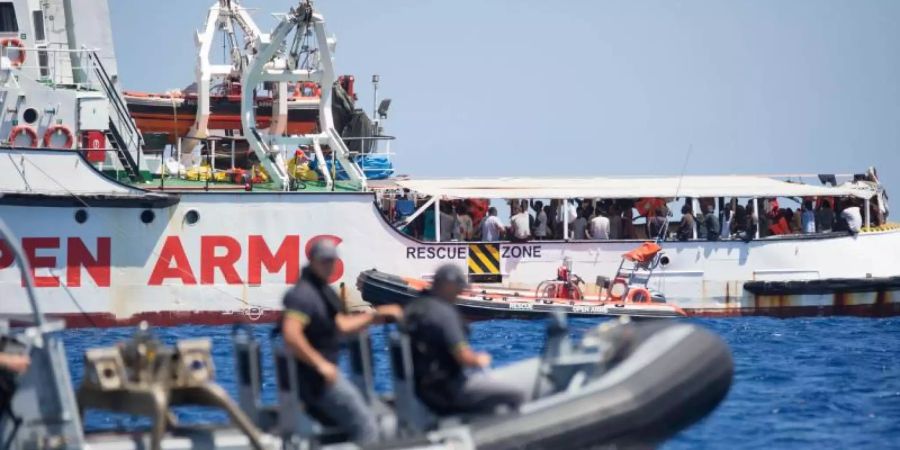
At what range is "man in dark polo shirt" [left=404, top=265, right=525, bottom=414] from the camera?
9977 mm

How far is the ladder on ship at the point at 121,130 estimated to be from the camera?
27.3m

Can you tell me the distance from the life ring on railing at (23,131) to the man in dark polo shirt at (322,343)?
1724cm

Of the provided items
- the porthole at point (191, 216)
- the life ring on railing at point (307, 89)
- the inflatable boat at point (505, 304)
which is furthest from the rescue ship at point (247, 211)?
the life ring on railing at point (307, 89)

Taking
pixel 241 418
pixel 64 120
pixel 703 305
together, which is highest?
pixel 64 120

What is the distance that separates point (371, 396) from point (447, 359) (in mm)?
819

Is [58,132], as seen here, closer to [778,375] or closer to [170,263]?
[170,263]

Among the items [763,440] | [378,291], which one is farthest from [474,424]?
[378,291]

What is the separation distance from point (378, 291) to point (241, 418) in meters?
15.8

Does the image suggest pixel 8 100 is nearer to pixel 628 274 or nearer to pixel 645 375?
pixel 628 274

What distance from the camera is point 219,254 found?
26.7 m

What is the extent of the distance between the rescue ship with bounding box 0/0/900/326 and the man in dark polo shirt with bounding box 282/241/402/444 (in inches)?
649

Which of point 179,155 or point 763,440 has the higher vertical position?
point 179,155

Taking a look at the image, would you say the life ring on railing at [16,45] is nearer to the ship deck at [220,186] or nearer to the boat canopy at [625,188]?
the ship deck at [220,186]

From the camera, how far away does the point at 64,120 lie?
2625 centimetres
